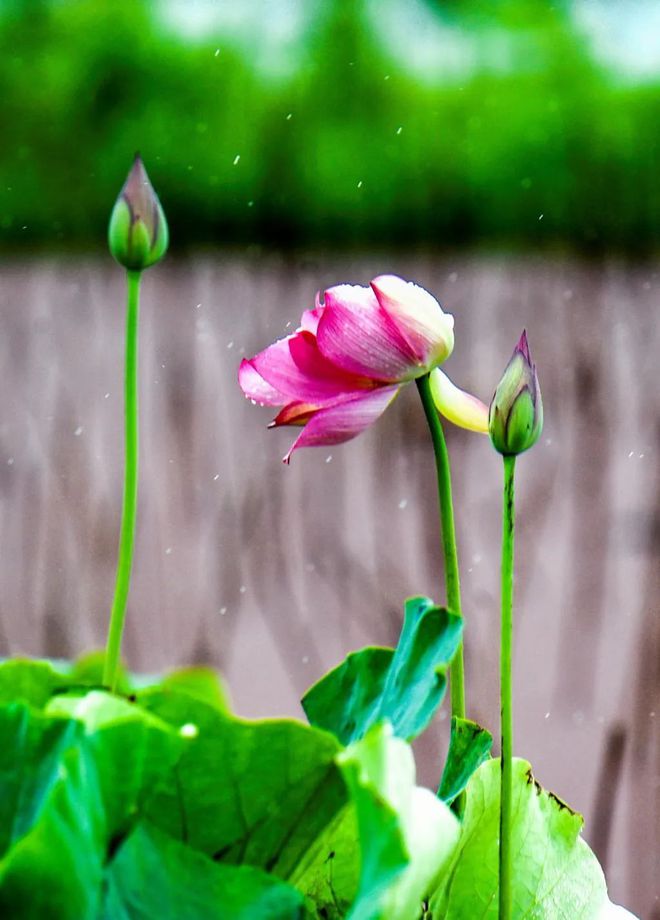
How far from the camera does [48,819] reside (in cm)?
14

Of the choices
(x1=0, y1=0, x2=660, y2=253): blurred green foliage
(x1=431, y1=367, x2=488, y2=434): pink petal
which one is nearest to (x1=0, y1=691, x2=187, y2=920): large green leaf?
(x1=431, y1=367, x2=488, y2=434): pink petal

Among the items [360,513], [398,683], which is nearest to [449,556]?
[398,683]

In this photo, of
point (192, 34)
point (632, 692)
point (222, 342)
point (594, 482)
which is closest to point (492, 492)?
point (594, 482)

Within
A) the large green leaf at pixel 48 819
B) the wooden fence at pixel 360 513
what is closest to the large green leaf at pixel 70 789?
the large green leaf at pixel 48 819

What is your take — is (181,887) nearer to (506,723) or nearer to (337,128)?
(506,723)

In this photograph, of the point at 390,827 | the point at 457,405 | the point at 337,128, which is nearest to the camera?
the point at 390,827

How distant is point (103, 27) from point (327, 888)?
1.53m

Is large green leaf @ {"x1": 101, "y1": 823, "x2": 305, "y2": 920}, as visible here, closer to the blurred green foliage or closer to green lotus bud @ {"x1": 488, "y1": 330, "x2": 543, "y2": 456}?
green lotus bud @ {"x1": 488, "y1": 330, "x2": 543, "y2": 456}

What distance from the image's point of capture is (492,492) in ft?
5.02

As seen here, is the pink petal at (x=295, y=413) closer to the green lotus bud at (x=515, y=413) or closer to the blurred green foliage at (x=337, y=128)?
the green lotus bud at (x=515, y=413)

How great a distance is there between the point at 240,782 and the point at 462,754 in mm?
47

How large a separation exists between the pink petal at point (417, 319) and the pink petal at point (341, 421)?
11 mm

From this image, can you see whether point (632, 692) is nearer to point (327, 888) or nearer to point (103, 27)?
point (103, 27)

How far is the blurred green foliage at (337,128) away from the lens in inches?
61.1
